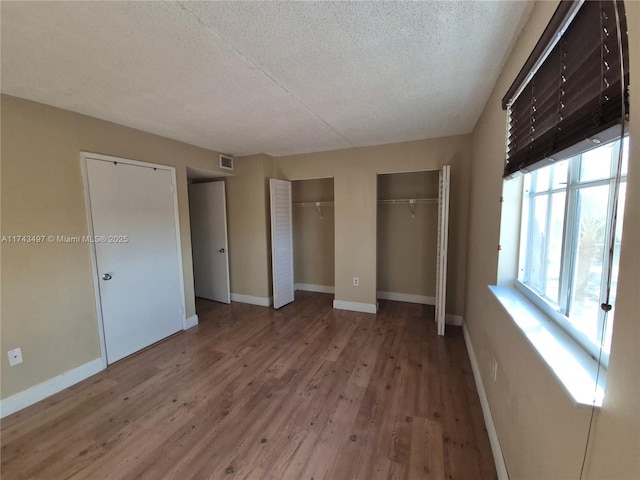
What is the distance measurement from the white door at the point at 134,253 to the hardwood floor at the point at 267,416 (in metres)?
0.30

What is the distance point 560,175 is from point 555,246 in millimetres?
Result: 345

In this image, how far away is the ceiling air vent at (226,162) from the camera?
3883 millimetres

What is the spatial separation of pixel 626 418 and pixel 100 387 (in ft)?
10.6

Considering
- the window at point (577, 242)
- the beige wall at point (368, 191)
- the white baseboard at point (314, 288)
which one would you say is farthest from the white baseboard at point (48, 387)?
the window at point (577, 242)

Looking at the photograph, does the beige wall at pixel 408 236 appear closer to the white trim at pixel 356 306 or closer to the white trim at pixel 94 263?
the white trim at pixel 356 306

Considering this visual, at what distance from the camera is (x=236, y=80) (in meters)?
1.82

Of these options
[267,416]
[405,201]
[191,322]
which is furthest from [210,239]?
[405,201]

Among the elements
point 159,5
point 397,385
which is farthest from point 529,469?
point 159,5

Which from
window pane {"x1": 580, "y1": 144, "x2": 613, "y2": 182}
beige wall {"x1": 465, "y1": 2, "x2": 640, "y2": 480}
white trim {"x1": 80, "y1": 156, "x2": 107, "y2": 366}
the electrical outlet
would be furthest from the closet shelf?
the electrical outlet

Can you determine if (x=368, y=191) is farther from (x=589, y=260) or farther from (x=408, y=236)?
(x=589, y=260)

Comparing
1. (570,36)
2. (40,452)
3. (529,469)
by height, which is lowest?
(40,452)

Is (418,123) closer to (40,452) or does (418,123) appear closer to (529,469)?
(529,469)

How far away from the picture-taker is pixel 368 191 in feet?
12.1

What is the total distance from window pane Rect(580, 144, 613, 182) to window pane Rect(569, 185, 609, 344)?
47 millimetres
